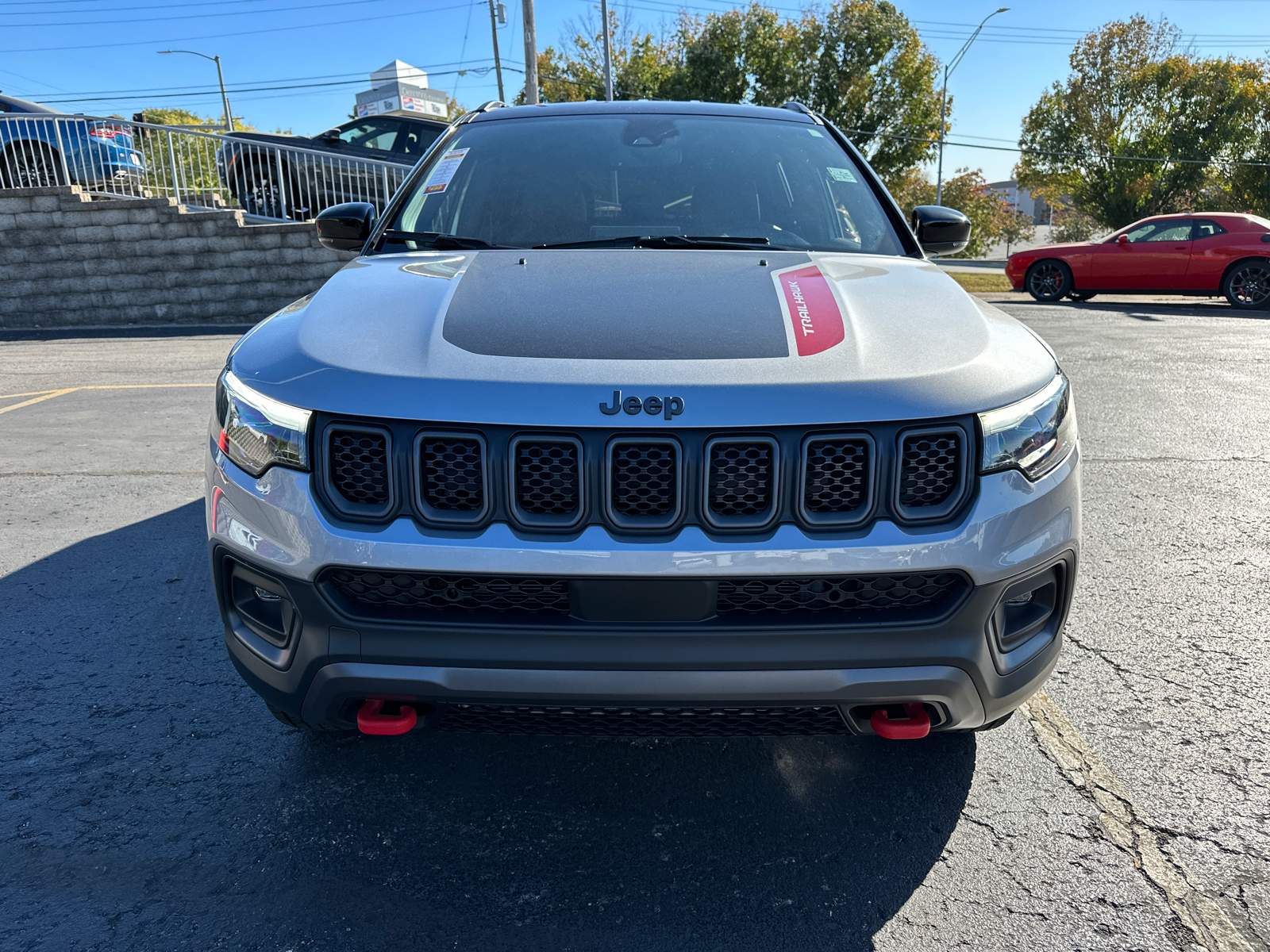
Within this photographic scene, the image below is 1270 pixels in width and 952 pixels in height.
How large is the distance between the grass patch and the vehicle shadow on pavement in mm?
18040

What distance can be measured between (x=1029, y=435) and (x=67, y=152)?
596 inches

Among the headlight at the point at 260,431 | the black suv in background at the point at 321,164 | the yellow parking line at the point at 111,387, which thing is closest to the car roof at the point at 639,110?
the headlight at the point at 260,431

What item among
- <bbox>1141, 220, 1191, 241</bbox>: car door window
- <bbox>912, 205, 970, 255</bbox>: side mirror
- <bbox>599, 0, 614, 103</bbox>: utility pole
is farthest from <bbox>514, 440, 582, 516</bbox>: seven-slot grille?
<bbox>599, 0, 614, 103</bbox>: utility pole

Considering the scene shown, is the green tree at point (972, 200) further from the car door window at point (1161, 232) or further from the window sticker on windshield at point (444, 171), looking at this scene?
the window sticker on windshield at point (444, 171)

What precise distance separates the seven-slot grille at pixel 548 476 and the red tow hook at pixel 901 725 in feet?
2.45

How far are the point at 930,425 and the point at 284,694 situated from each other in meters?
1.42

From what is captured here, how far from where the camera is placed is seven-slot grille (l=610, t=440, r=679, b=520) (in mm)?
1743

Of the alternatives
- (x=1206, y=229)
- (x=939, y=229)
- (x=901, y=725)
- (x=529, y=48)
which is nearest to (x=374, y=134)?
(x=529, y=48)

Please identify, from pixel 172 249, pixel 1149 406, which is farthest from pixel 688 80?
pixel 1149 406

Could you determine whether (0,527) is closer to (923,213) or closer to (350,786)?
(350,786)

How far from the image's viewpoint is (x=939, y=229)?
3.31m

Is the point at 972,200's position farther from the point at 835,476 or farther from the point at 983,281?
the point at 835,476

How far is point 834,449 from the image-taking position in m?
1.76

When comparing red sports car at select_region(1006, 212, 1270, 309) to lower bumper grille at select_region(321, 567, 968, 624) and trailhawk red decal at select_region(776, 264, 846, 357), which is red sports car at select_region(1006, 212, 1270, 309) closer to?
trailhawk red decal at select_region(776, 264, 846, 357)
